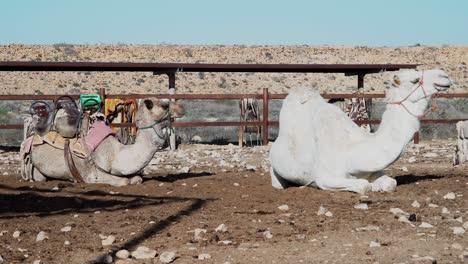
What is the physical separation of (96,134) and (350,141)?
12.3 feet

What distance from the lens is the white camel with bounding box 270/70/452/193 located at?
10094mm

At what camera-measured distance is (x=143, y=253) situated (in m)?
6.97

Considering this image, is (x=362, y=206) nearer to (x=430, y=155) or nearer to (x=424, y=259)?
(x=424, y=259)

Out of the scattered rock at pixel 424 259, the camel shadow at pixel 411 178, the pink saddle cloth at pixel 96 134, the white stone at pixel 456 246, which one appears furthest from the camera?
the pink saddle cloth at pixel 96 134

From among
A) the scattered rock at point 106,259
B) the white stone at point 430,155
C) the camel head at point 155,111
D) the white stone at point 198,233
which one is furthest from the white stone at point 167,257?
the white stone at point 430,155

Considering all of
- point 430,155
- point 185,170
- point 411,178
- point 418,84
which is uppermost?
point 418,84

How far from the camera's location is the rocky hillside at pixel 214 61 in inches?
2488

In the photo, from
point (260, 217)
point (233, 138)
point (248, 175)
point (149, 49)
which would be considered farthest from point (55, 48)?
point (260, 217)

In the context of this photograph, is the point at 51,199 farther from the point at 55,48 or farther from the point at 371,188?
the point at 55,48

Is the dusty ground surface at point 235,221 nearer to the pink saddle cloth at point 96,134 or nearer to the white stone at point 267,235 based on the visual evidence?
the white stone at point 267,235

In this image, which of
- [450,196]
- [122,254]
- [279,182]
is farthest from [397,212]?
[122,254]

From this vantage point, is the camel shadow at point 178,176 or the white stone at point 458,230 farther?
the camel shadow at point 178,176

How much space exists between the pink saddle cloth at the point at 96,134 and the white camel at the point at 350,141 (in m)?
2.63

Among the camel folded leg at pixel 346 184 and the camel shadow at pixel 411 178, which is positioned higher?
the camel folded leg at pixel 346 184
